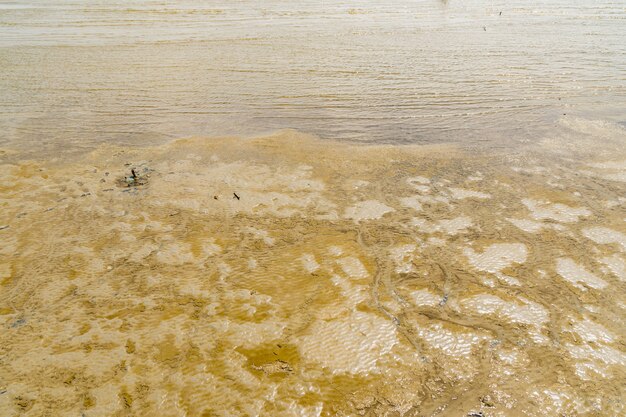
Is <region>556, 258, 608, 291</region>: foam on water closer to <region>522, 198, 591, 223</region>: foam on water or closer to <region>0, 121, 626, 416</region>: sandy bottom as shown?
<region>0, 121, 626, 416</region>: sandy bottom

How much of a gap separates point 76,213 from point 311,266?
2.21 metres

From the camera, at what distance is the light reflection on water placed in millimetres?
5734

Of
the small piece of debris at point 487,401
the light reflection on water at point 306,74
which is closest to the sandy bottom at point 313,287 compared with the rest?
the small piece of debris at point 487,401

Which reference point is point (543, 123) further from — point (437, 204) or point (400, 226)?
point (400, 226)

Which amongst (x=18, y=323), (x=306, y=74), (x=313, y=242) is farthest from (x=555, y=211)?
(x=306, y=74)

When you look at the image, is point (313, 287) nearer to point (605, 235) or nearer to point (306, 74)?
point (605, 235)

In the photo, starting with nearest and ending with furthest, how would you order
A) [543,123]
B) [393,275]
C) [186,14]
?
[393,275] < [543,123] < [186,14]

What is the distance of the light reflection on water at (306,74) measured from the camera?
5.73 metres

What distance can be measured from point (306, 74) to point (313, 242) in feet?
16.0

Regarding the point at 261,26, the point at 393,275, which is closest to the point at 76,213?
the point at 393,275

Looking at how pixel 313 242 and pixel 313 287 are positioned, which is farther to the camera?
pixel 313 242

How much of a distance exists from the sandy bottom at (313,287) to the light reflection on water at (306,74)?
4.09 feet

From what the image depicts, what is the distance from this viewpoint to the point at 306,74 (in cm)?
748

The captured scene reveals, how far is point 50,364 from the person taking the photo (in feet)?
7.75
